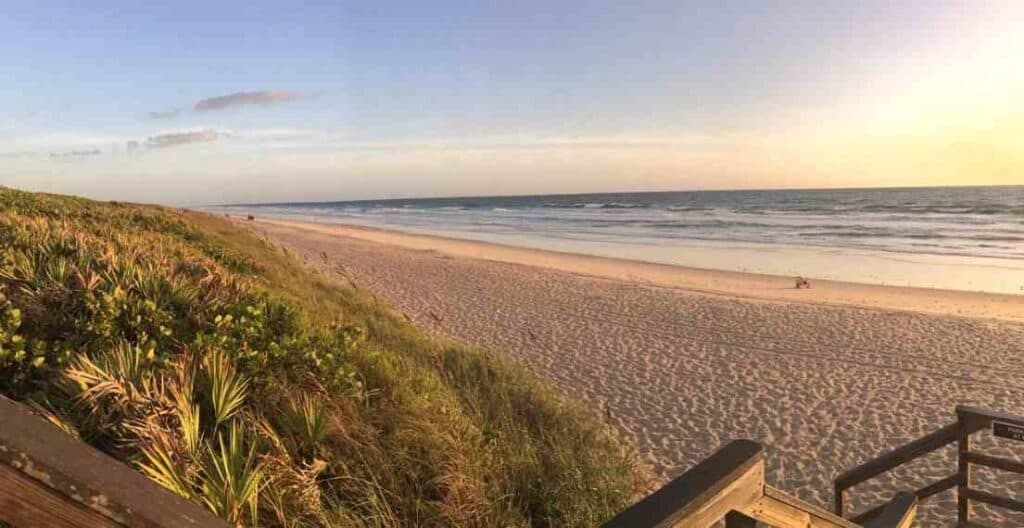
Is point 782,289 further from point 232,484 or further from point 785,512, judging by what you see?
point 232,484

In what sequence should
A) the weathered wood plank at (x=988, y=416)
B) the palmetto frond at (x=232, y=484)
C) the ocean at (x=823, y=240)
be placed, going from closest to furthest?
the palmetto frond at (x=232, y=484)
the weathered wood plank at (x=988, y=416)
the ocean at (x=823, y=240)

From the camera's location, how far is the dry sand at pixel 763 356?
25.6 feet

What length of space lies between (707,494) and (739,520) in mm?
305

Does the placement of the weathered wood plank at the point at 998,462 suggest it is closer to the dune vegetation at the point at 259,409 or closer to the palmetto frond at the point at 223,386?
the dune vegetation at the point at 259,409

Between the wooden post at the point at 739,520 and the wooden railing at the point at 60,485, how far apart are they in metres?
1.48

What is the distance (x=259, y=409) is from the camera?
3.71m

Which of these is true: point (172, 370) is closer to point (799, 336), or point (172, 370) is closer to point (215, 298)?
point (215, 298)

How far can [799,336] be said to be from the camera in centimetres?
1345

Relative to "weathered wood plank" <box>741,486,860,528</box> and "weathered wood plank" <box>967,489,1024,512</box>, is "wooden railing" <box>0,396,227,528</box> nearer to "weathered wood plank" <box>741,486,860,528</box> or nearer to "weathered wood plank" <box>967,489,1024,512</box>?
"weathered wood plank" <box>741,486,860,528</box>

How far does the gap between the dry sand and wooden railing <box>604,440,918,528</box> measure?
4.99 m

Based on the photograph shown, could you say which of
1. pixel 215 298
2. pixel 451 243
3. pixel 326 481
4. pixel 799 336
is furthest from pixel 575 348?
pixel 451 243

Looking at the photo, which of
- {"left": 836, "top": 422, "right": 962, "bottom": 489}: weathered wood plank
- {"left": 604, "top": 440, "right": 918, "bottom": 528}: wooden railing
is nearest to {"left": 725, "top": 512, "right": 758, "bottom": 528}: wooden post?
{"left": 604, "top": 440, "right": 918, "bottom": 528}: wooden railing

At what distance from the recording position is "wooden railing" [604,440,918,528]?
1619 mm

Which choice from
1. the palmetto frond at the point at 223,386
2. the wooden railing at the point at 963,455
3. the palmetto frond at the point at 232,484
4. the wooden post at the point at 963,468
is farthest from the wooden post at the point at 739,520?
the wooden post at the point at 963,468
